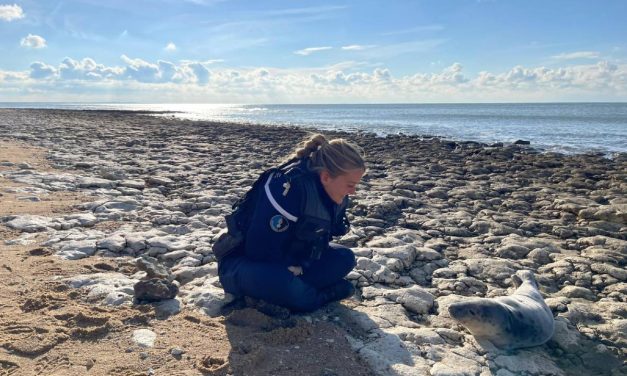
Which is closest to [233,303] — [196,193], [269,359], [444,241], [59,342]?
[269,359]

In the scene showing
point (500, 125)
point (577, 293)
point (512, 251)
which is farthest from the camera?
point (500, 125)

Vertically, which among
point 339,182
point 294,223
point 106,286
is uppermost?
point 339,182

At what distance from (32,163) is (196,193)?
4725mm

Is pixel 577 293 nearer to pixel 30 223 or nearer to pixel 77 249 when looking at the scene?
pixel 77 249

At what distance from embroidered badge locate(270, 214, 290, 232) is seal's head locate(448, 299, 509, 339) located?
1494 mm

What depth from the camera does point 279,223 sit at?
3.81 m

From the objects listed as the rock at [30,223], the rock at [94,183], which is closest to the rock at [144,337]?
the rock at [30,223]

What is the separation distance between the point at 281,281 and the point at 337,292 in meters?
0.66

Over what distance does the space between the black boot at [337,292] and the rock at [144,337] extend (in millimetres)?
1435

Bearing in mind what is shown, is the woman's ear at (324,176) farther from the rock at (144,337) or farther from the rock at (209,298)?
the rock at (144,337)

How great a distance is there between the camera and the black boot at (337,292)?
14.1 feet

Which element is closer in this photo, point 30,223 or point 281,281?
point 281,281

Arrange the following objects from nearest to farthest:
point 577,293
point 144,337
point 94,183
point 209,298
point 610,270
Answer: point 144,337 → point 209,298 → point 577,293 → point 610,270 → point 94,183

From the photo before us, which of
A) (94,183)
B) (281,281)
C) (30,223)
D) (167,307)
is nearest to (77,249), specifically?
(30,223)
